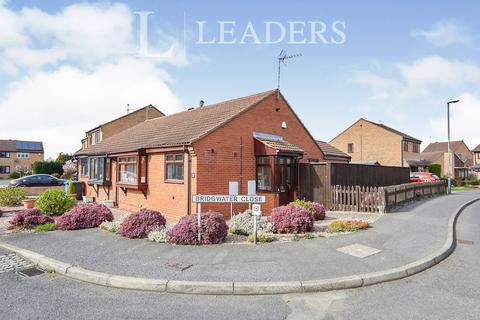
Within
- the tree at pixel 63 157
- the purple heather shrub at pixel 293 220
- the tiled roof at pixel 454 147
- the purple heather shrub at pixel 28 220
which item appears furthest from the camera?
the tiled roof at pixel 454 147

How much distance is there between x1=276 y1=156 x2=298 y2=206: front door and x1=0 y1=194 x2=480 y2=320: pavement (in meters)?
8.21

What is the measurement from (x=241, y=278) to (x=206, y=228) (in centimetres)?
272

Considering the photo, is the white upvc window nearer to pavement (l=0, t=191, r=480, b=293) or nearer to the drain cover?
pavement (l=0, t=191, r=480, b=293)

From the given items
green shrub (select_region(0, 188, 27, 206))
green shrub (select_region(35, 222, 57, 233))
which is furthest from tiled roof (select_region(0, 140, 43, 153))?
green shrub (select_region(35, 222, 57, 233))

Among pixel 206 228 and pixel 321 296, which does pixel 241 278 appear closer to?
pixel 321 296

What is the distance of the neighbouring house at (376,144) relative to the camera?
41.6 metres

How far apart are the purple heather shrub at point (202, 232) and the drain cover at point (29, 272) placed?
10.0ft

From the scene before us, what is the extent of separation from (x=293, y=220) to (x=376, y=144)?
38.3m

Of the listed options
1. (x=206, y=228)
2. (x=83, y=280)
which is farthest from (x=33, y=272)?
(x=206, y=228)

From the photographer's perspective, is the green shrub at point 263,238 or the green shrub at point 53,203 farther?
the green shrub at point 53,203

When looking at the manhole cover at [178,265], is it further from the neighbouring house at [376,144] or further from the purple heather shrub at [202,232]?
the neighbouring house at [376,144]

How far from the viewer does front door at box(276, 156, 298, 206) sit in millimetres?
13969

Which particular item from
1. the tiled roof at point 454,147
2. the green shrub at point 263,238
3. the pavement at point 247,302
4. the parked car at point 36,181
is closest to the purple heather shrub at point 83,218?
the pavement at point 247,302

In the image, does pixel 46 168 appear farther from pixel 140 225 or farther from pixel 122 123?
pixel 140 225
